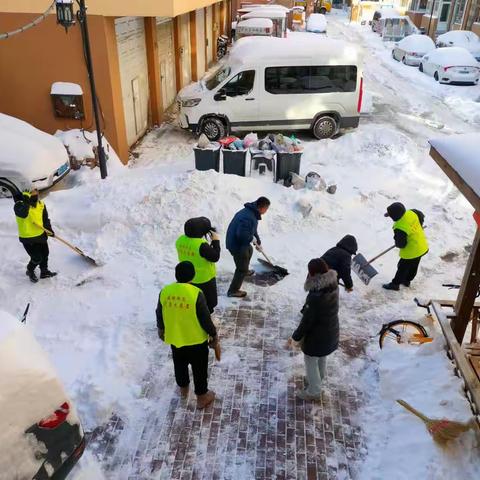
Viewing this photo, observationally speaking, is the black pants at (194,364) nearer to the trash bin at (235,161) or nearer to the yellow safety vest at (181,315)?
the yellow safety vest at (181,315)

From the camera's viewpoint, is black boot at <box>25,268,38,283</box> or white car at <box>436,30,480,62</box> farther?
white car at <box>436,30,480,62</box>

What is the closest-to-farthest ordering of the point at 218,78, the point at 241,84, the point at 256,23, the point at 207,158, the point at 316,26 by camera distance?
the point at 207,158 < the point at 241,84 < the point at 218,78 < the point at 256,23 < the point at 316,26

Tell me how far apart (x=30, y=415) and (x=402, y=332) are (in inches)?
174

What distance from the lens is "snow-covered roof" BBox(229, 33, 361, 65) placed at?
1300 centimetres

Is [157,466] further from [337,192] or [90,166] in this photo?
[90,166]

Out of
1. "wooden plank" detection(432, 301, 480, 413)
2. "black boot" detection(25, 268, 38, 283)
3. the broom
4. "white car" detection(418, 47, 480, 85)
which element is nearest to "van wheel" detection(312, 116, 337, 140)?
"wooden plank" detection(432, 301, 480, 413)

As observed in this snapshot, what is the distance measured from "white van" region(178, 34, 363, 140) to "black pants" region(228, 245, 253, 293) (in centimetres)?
774

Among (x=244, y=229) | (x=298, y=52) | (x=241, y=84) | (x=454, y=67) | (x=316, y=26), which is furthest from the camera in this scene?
(x=316, y=26)

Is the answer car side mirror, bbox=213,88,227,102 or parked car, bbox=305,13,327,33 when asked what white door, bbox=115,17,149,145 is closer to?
car side mirror, bbox=213,88,227,102

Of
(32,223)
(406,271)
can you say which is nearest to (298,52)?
(406,271)

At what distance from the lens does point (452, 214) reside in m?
9.64

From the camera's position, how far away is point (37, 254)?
23.5 ft

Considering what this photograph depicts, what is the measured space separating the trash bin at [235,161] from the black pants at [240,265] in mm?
3895

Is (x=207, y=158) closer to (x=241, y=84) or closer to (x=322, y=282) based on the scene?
(x=241, y=84)
